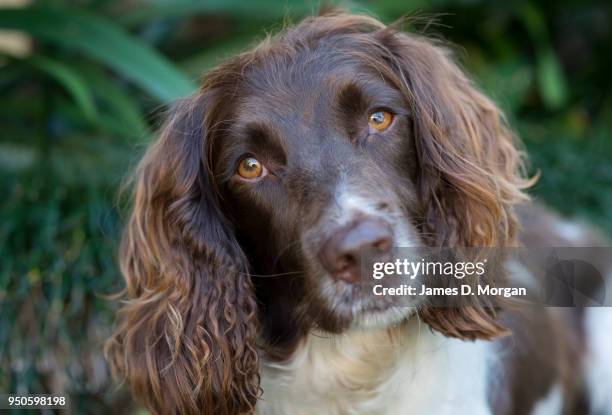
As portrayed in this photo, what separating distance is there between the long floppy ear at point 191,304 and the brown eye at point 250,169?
18 cm

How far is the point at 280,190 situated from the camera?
2545 millimetres

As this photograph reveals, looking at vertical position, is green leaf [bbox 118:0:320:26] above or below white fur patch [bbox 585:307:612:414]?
above

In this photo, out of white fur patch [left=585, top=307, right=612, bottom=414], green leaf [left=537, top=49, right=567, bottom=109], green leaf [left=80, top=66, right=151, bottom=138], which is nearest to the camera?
white fur patch [left=585, top=307, right=612, bottom=414]

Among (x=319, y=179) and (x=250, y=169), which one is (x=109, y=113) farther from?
(x=319, y=179)

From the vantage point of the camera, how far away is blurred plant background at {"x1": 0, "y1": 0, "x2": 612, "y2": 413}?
369 cm

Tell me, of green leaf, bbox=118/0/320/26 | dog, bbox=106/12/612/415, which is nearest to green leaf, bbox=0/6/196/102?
green leaf, bbox=118/0/320/26

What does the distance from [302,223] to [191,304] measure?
1.85 ft

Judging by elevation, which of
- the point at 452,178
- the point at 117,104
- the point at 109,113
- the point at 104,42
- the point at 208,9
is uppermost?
the point at 208,9

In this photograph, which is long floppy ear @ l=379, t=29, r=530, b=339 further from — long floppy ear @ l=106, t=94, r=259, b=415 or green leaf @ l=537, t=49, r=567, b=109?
green leaf @ l=537, t=49, r=567, b=109

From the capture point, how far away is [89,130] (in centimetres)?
541

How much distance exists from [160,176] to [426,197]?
35.3 inches

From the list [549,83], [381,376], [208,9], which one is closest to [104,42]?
[208,9]

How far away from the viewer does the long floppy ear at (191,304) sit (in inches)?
107

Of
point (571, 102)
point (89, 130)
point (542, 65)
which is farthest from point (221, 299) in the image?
point (571, 102)
